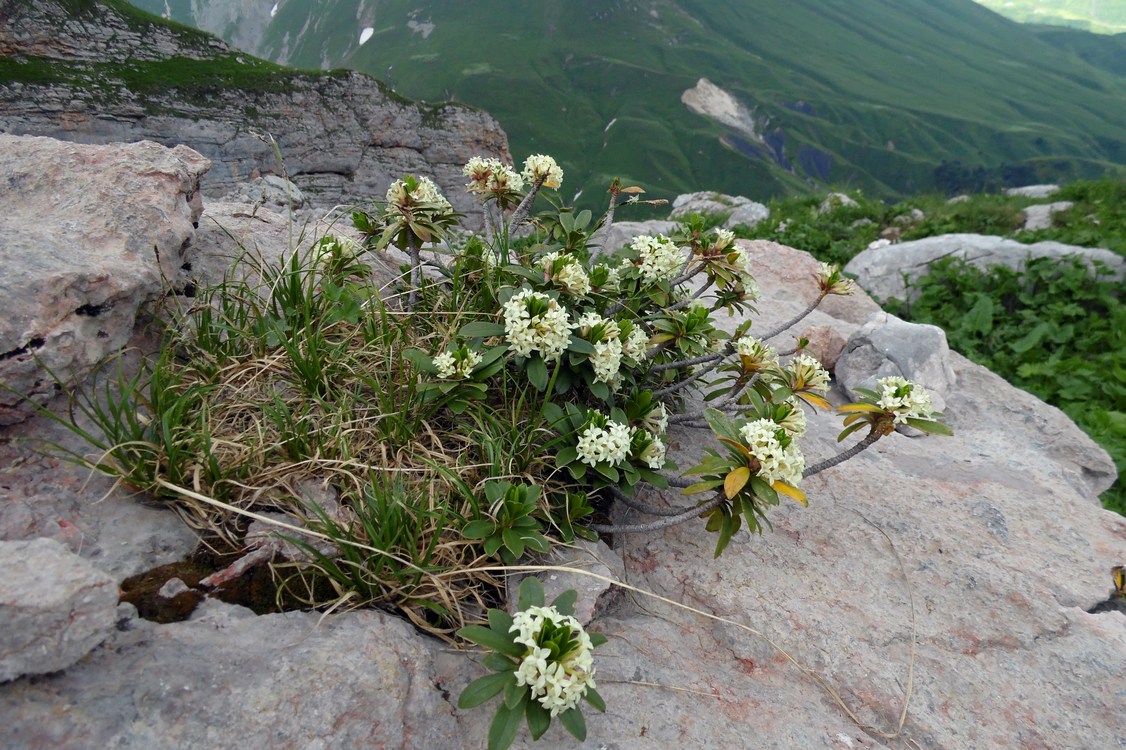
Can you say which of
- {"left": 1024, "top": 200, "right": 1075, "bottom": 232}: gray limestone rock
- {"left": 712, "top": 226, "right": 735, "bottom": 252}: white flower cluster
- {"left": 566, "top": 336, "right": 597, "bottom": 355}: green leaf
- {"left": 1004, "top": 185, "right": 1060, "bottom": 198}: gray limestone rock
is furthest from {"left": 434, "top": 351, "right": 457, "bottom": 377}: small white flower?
{"left": 1004, "top": 185, "right": 1060, "bottom": 198}: gray limestone rock

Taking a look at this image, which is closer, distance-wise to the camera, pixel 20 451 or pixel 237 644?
pixel 237 644

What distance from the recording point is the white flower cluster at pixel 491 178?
386 centimetres

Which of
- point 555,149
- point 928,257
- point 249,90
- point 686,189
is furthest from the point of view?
point 555,149

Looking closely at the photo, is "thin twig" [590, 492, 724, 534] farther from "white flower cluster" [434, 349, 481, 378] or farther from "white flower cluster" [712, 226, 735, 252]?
"white flower cluster" [712, 226, 735, 252]

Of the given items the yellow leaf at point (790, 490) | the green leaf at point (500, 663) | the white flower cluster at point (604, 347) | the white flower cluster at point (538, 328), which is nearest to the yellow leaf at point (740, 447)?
the yellow leaf at point (790, 490)

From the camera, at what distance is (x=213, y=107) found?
30.7 m

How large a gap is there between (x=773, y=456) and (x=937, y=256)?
25.6 ft

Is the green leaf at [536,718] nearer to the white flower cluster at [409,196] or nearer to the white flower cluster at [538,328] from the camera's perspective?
the white flower cluster at [538,328]

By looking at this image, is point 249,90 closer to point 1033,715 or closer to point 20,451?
point 20,451

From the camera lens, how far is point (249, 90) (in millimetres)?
31875

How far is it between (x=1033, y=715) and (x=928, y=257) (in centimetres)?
757

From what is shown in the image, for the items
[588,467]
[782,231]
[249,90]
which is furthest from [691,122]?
[588,467]

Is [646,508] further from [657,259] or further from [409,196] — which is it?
[409,196]

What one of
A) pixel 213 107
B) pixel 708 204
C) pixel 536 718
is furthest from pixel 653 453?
pixel 213 107
